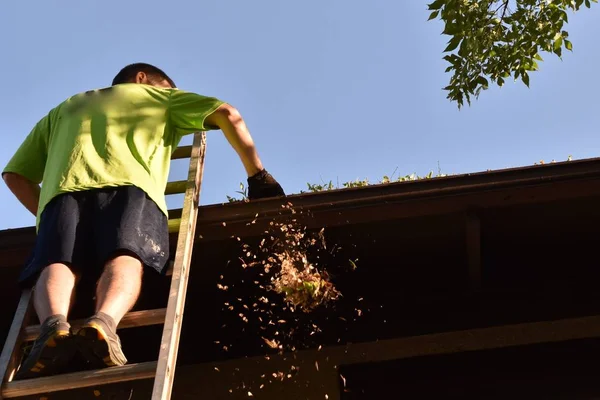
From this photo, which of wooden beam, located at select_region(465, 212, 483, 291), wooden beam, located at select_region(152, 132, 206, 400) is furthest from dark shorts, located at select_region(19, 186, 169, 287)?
wooden beam, located at select_region(465, 212, 483, 291)

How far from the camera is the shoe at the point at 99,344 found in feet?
9.31

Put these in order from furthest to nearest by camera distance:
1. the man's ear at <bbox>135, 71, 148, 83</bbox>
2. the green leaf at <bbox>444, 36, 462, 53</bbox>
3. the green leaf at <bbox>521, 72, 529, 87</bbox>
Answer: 1. the green leaf at <bbox>521, 72, 529, 87</bbox>
2. the green leaf at <bbox>444, 36, 462, 53</bbox>
3. the man's ear at <bbox>135, 71, 148, 83</bbox>

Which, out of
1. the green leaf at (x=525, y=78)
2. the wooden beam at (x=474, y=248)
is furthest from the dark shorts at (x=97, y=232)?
the green leaf at (x=525, y=78)

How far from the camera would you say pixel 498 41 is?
6.07m

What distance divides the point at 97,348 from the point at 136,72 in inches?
75.5

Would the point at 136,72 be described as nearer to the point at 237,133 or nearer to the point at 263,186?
the point at 237,133

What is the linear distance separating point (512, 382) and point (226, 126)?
196cm

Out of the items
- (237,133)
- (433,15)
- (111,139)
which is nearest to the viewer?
(111,139)

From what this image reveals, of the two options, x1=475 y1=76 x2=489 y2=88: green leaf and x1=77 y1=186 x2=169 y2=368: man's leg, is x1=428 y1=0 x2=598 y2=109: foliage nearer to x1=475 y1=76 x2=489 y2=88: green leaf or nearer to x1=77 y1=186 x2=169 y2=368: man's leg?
x1=475 y1=76 x2=489 y2=88: green leaf

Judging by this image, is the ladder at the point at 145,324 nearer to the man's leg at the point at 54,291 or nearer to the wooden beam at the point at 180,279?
the wooden beam at the point at 180,279

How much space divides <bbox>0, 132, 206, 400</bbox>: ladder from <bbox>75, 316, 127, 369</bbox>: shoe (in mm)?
39

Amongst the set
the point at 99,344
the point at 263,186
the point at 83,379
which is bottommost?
the point at 83,379

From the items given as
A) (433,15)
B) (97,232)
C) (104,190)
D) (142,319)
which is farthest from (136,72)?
(433,15)

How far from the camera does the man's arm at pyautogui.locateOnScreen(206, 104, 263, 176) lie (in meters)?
4.03
